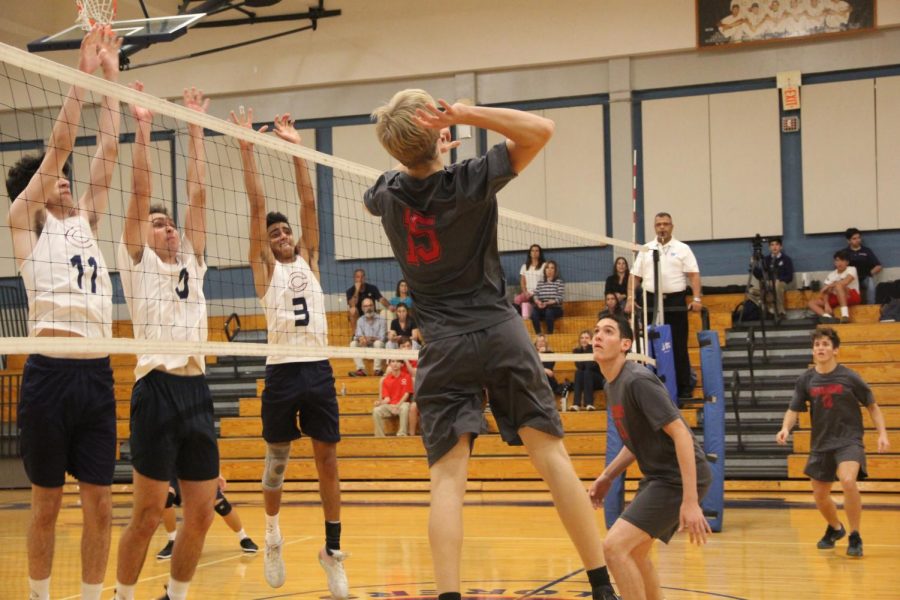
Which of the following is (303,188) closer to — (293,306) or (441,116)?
(293,306)

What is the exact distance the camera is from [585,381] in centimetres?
1480

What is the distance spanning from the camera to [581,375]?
1488 centimetres

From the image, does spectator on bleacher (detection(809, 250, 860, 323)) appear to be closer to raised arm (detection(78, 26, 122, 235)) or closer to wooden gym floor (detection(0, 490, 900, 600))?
wooden gym floor (detection(0, 490, 900, 600))

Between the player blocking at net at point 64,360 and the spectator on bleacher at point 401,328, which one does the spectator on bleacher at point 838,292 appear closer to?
the spectator on bleacher at point 401,328

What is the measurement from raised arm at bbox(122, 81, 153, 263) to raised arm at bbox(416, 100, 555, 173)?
1991 millimetres

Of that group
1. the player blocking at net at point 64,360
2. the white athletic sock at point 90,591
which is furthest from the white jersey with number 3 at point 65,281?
the white athletic sock at point 90,591

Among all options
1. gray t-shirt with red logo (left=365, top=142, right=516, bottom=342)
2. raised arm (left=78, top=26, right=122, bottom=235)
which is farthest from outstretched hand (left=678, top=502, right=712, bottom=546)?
raised arm (left=78, top=26, right=122, bottom=235)

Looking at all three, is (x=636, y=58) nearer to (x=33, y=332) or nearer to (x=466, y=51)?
(x=466, y=51)

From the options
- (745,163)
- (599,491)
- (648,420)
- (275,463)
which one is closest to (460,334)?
(599,491)

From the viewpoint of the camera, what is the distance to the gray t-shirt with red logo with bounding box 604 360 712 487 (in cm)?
511

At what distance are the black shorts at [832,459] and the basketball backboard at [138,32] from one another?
9.63 metres

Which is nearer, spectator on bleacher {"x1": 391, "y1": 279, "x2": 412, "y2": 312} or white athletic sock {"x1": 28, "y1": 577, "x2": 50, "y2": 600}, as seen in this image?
white athletic sock {"x1": 28, "y1": 577, "x2": 50, "y2": 600}

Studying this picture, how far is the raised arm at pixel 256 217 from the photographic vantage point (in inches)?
240

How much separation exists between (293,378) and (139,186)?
5.67ft
